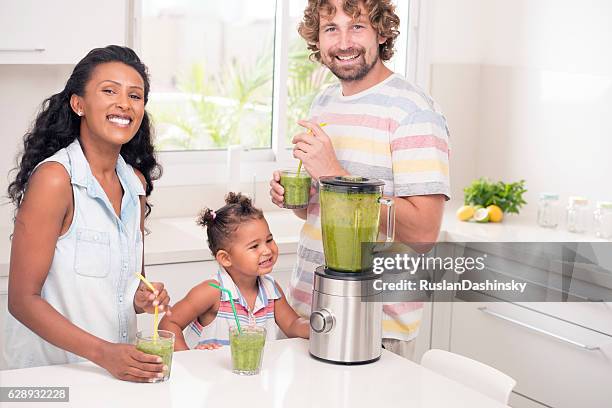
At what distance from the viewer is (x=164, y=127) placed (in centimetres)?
456

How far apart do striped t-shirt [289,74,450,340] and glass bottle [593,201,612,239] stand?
4.54 ft

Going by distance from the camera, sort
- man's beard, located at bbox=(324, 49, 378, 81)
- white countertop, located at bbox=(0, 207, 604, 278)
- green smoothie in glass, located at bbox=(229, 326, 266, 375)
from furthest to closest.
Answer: white countertop, located at bbox=(0, 207, 604, 278) < man's beard, located at bbox=(324, 49, 378, 81) < green smoothie in glass, located at bbox=(229, 326, 266, 375)

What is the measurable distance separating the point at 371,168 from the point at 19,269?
33.6 inches

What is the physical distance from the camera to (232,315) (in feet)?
7.30

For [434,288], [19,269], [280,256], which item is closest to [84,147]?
[19,269]

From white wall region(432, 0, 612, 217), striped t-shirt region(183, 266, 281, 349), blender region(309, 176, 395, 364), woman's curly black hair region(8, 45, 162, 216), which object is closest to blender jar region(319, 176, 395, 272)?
blender region(309, 176, 395, 364)

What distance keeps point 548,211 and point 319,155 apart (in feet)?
5.80

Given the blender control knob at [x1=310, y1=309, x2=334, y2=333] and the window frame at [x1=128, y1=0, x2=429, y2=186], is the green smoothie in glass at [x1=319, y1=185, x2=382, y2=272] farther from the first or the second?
the window frame at [x1=128, y1=0, x2=429, y2=186]

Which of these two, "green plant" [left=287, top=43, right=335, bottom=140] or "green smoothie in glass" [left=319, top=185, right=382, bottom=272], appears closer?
"green smoothie in glass" [left=319, top=185, right=382, bottom=272]

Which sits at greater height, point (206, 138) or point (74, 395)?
point (206, 138)

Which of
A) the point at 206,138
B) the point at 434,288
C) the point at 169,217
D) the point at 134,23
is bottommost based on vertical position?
the point at 434,288

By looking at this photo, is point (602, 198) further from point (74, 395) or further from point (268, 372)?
point (74, 395)

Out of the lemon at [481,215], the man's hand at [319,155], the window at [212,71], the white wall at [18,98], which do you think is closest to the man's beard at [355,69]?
the man's hand at [319,155]

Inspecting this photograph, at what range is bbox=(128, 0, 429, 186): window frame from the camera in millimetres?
3688
